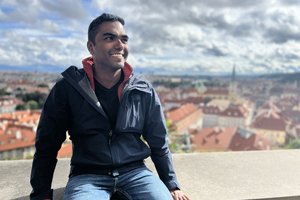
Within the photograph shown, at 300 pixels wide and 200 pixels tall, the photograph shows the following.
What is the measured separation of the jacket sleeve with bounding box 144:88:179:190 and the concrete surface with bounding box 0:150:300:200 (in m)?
0.19

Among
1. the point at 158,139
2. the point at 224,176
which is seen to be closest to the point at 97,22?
the point at 158,139

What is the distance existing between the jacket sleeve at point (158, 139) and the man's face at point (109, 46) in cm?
19

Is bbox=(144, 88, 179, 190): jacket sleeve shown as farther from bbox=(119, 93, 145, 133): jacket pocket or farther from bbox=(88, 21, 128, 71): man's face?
bbox=(88, 21, 128, 71): man's face

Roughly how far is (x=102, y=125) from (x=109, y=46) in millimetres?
285

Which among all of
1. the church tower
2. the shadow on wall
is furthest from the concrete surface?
the church tower

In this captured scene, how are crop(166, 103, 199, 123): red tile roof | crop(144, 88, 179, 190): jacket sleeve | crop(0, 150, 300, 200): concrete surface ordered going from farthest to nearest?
crop(166, 103, 199, 123): red tile roof < crop(0, 150, 300, 200): concrete surface < crop(144, 88, 179, 190): jacket sleeve

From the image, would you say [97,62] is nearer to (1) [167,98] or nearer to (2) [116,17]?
(2) [116,17]

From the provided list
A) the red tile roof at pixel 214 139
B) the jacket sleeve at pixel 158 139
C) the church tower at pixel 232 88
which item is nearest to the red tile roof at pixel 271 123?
the red tile roof at pixel 214 139

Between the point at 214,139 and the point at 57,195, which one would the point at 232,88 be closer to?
the point at 214,139

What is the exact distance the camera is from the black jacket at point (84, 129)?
3.84ft

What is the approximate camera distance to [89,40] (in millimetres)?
1258

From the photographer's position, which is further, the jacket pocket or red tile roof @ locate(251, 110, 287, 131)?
red tile roof @ locate(251, 110, 287, 131)

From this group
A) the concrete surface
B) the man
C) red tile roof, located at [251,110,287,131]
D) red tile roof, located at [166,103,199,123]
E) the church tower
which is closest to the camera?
the man

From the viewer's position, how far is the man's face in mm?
1223
